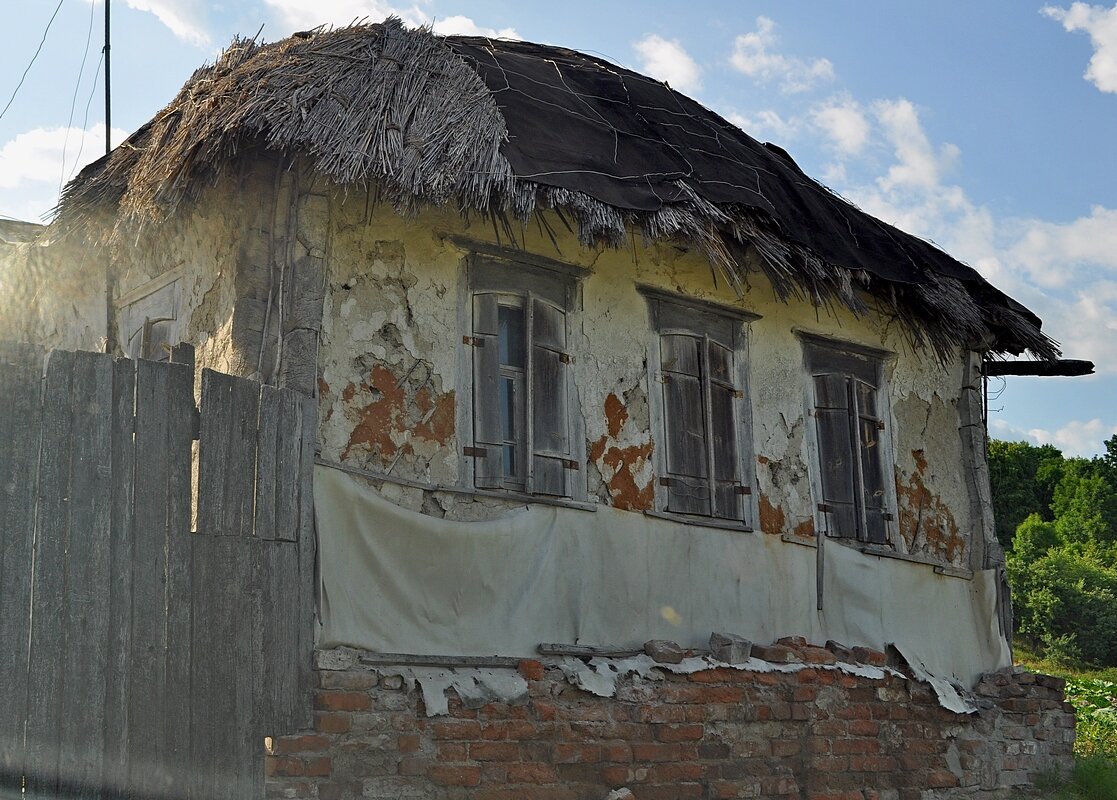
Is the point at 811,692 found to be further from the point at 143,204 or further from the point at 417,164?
the point at 143,204

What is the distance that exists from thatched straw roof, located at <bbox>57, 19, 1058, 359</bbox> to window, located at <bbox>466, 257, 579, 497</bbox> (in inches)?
15.3

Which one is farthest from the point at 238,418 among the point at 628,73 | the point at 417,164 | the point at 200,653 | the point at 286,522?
the point at 628,73

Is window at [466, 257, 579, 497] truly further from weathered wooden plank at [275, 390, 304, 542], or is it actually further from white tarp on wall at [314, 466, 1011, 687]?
weathered wooden plank at [275, 390, 304, 542]

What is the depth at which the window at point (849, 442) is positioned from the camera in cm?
822

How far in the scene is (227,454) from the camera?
4.96m

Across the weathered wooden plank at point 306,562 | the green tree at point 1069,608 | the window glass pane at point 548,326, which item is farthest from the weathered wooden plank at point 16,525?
the green tree at point 1069,608

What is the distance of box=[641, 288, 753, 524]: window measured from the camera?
736 centimetres

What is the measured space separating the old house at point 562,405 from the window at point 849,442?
2cm

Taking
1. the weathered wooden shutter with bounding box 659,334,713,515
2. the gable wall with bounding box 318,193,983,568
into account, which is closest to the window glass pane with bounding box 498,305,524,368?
the gable wall with bounding box 318,193,983,568

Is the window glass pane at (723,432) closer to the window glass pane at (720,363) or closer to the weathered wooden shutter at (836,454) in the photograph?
the window glass pane at (720,363)

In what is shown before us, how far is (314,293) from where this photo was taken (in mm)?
6094

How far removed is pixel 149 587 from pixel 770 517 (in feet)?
13.6

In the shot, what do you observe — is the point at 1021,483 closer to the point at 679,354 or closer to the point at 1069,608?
the point at 1069,608

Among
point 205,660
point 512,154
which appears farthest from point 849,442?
point 205,660
